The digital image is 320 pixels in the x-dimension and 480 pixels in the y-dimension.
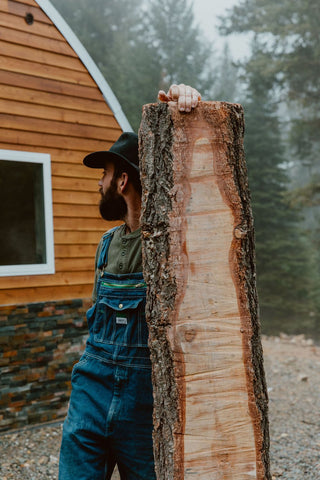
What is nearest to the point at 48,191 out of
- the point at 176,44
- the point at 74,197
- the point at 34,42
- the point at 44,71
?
the point at 74,197

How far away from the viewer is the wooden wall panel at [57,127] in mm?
4781

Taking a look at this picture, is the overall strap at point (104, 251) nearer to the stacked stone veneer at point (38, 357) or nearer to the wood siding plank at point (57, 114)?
the stacked stone veneer at point (38, 357)

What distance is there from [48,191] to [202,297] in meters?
3.59

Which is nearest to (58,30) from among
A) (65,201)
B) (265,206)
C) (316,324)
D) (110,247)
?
(65,201)

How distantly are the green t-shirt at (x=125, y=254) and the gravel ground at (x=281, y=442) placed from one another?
8.24 feet

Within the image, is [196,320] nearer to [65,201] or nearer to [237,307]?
[237,307]

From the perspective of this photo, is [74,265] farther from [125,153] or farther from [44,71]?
[125,153]

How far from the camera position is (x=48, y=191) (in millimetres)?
5023

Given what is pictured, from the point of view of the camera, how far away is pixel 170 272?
1820mm

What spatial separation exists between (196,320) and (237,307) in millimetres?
174

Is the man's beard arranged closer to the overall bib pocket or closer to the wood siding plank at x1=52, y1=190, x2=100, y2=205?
the overall bib pocket

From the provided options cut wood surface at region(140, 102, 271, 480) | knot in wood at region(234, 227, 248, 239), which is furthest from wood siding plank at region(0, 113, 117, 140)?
knot in wood at region(234, 227, 248, 239)

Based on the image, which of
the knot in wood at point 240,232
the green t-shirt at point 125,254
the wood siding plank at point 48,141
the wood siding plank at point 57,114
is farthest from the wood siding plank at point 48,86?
the knot in wood at point 240,232

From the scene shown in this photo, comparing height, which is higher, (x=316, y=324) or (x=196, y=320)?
(x=196, y=320)
